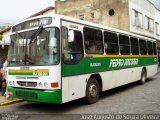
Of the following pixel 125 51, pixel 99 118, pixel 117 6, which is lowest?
pixel 99 118

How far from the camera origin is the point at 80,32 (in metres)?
9.12

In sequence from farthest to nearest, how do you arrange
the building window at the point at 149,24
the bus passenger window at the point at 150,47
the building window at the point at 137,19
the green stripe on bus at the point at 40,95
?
the building window at the point at 149,24, the building window at the point at 137,19, the bus passenger window at the point at 150,47, the green stripe on bus at the point at 40,95

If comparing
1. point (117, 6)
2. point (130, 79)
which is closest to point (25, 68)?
point (130, 79)

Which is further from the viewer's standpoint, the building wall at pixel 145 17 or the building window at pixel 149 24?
the building window at pixel 149 24

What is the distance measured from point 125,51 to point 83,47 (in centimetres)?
413

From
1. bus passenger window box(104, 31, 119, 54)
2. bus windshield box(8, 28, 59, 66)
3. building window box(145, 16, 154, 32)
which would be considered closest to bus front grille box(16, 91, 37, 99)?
bus windshield box(8, 28, 59, 66)

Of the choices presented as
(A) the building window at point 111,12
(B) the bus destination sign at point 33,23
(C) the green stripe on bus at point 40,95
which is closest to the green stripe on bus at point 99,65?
(C) the green stripe on bus at point 40,95

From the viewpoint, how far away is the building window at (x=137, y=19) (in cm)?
3130

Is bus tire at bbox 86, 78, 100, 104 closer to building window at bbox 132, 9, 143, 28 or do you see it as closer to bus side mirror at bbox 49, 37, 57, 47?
bus side mirror at bbox 49, 37, 57, 47

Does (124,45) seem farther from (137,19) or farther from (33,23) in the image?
(137,19)

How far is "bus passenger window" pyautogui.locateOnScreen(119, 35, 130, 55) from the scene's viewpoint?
12242 millimetres

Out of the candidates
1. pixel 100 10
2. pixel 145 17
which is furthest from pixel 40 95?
pixel 145 17

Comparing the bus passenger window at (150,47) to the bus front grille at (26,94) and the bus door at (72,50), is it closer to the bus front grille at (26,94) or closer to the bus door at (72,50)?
the bus door at (72,50)

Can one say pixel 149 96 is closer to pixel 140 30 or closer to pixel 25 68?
pixel 25 68
